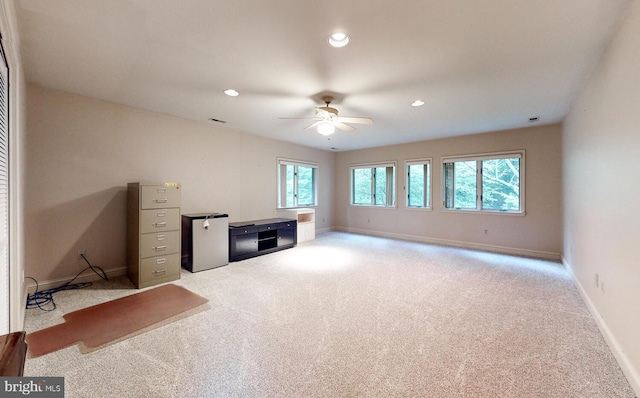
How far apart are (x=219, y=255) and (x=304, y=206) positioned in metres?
3.21

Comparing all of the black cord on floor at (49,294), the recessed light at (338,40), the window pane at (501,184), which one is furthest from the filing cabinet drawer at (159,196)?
the window pane at (501,184)

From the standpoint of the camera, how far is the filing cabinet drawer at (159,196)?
3309 mm

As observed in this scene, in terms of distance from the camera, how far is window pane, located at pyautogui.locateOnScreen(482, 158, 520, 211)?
519 centimetres

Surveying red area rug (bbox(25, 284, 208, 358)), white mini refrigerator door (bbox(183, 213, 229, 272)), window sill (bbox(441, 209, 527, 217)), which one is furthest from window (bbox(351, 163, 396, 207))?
red area rug (bbox(25, 284, 208, 358))

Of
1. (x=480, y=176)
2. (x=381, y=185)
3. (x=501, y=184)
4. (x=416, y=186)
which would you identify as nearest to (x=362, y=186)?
(x=381, y=185)

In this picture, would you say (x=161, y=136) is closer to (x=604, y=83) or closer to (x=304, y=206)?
(x=304, y=206)

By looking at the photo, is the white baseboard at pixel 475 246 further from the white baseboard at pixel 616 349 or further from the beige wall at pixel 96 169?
the beige wall at pixel 96 169

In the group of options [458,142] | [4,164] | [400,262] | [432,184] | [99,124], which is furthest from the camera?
[432,184]

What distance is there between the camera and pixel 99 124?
11.6ft

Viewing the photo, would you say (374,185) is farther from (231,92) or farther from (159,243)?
(159,243)

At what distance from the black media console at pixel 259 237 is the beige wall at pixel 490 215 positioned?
2.78m

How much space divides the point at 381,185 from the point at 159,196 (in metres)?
5.42

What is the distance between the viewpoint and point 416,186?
6.52 m

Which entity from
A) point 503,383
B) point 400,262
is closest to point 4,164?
point 503,383
